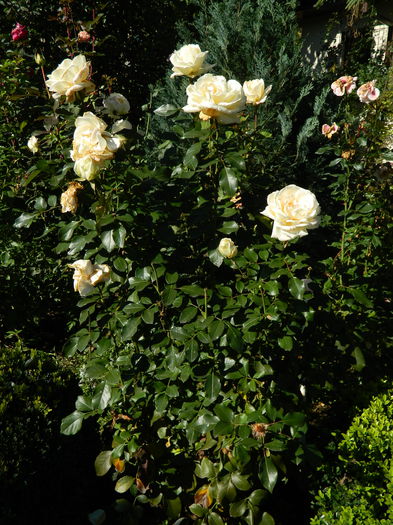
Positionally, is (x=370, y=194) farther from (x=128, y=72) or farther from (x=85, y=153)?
(x=128, y=72)

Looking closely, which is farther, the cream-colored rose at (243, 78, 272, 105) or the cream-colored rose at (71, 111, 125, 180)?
the cream-colored rose at (243, 78, 272, 105)

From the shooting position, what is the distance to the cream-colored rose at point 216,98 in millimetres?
1581

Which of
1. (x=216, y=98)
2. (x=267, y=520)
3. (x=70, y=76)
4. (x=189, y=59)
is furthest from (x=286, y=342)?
(x=70, y=76)

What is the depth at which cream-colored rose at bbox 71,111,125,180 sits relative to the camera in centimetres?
156

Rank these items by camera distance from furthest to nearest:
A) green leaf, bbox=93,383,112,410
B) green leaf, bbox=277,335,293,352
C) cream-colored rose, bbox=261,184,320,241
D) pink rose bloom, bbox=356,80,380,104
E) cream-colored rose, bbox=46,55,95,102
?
pink rose bloom, bbox=356,80,380,104, green leaf, bbox=93,383,112,410, cream-colored rose, bbox=46,55,95,102, green leaf, bbox=277,335,293,352, cream-colored rose, bbox=261,184,320,241

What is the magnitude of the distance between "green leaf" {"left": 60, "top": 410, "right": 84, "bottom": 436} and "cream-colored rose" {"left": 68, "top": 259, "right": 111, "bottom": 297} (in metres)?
0.51

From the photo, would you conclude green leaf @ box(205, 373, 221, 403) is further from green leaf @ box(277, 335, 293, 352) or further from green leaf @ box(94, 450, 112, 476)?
green leaf @ box(94, 450, 112, 476)

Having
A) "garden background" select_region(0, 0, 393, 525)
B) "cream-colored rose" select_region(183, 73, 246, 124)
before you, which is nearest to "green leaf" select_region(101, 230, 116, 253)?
"garden background" select_region(0, 0, 393, 525)

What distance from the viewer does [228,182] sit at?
166 cm

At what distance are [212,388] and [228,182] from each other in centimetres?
72

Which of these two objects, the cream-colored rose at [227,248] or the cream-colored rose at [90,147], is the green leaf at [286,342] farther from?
the cream-colored rose at [90,147]

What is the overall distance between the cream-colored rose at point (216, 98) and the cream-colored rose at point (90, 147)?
0.31 meters

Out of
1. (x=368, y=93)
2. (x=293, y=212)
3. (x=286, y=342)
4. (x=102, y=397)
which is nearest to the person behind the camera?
(x=293, y=212)

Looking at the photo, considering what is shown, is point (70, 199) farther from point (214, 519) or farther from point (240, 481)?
point (214, 519)
